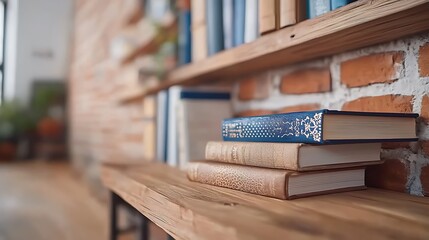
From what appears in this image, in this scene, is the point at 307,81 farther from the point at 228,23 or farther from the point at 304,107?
the point at 228,23

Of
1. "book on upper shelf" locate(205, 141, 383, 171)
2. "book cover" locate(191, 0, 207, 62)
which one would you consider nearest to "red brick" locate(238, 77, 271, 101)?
"book cover" locate(191, 0, 207, 62)

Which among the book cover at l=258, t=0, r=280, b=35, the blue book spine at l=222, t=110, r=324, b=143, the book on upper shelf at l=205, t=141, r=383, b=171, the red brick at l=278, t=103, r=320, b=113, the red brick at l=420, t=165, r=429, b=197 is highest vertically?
the book cover at l=258, t=0, r=280, b=35

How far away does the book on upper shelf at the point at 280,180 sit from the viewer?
0.48m

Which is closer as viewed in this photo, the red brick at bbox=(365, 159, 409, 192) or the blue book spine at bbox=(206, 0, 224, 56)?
the red brick at bbox=(365, 159, 409, 192)

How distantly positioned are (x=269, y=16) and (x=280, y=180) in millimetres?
345

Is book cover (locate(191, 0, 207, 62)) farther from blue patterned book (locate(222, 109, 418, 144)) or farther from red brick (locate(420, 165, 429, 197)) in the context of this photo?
red brick (locate(420, 165, 429, 197))

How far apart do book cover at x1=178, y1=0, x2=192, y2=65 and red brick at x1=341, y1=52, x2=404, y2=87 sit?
55 centimetres

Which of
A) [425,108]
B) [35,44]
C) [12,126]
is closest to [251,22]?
[425,108]

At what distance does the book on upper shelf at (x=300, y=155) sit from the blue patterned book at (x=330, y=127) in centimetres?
2

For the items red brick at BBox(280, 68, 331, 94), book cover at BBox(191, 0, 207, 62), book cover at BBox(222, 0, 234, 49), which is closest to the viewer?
red brick at BBox(280, 68, 331, 94)

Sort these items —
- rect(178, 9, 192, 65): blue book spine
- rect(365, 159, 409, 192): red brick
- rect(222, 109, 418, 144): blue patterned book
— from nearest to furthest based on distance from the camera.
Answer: rect(222, 109, 418, 144): blue patterned book < rect(365, 159, 409, 192): red brick < rect(178, 9, 192, 65): blue book spine

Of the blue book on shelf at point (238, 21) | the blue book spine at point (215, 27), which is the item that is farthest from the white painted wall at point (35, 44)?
the blue book on shelf at point (238, 21)

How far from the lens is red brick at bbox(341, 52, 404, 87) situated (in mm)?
597

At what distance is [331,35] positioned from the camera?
56cm
